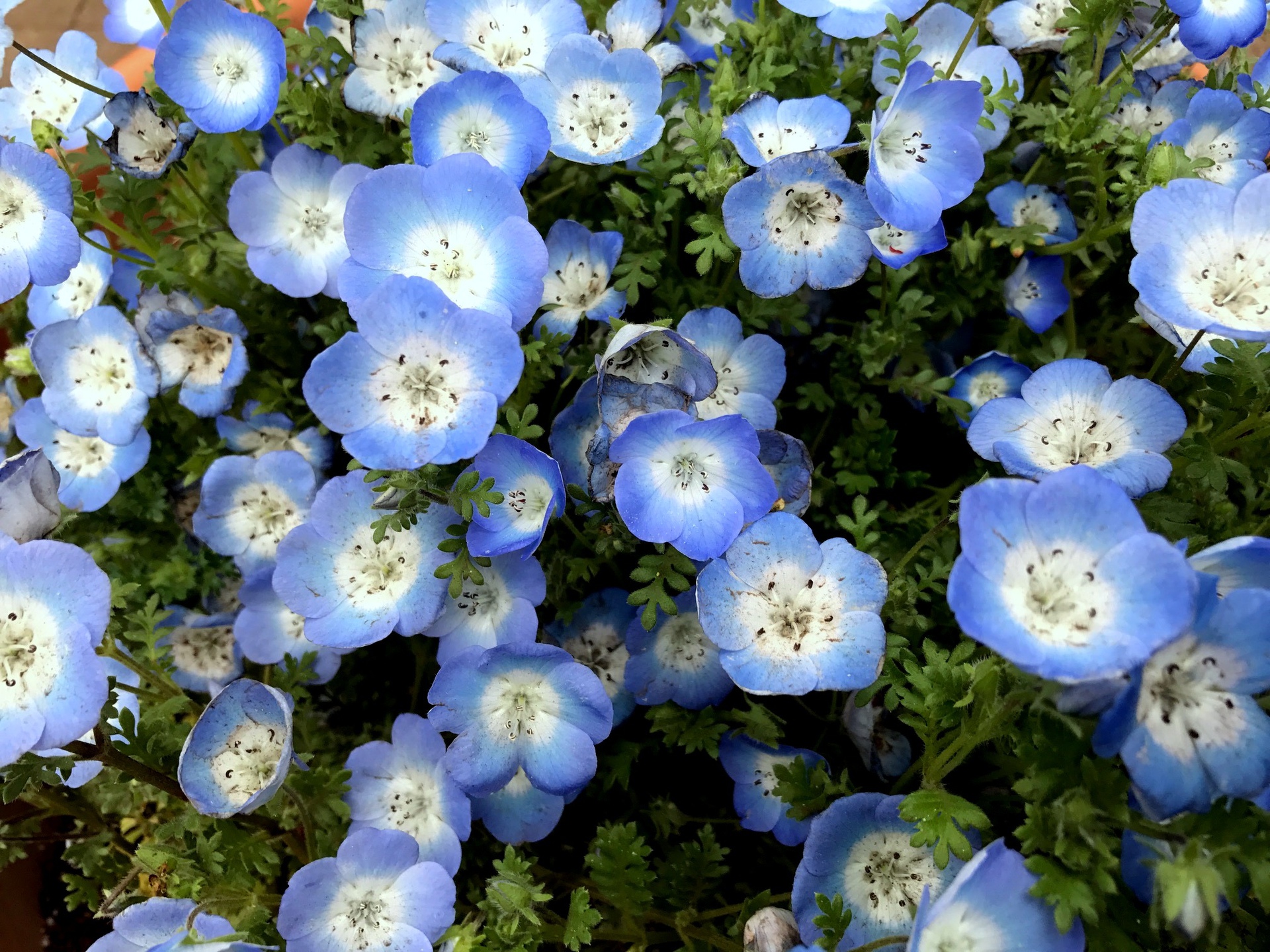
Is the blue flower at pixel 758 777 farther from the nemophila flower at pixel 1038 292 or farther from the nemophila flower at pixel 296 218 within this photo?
the nemophila flower at pixel 296 218

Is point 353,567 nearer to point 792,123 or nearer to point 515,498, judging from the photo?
point 515,498

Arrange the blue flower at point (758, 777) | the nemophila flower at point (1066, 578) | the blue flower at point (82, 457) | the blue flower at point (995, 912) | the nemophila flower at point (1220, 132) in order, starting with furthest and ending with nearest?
1. the blue flower at point (82, 457)
2. the nemophila flower at point (1220, 132)
3. the blue flower at point (758, 777)
4. the blue flower at point (995, 912)
5. the nemophila flower at point (1066, 578)

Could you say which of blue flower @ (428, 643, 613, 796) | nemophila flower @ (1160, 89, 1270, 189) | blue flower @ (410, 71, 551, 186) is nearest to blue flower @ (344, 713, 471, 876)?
blue flower @ (428, 643, 613, 796)

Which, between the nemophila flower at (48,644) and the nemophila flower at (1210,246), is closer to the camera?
the nemophila flower at (48,644)

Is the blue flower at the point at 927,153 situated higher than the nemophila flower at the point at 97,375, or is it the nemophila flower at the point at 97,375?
the blue flower at the point at 927,153

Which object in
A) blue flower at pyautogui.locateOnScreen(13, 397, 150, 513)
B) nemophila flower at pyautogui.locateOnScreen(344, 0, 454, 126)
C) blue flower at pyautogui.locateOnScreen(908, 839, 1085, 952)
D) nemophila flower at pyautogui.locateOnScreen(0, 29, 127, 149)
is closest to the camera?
blue flower at pyautogui.locateOnScreen(908, 839, 1085, 952)

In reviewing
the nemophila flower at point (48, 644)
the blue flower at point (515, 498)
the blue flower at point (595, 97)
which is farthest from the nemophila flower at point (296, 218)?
the nemophila flower at point (48, 644)

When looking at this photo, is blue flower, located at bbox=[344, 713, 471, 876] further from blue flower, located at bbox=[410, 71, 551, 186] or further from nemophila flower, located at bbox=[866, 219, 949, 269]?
nemophila flower, located at bbox=[866, 219, 949, 269]
